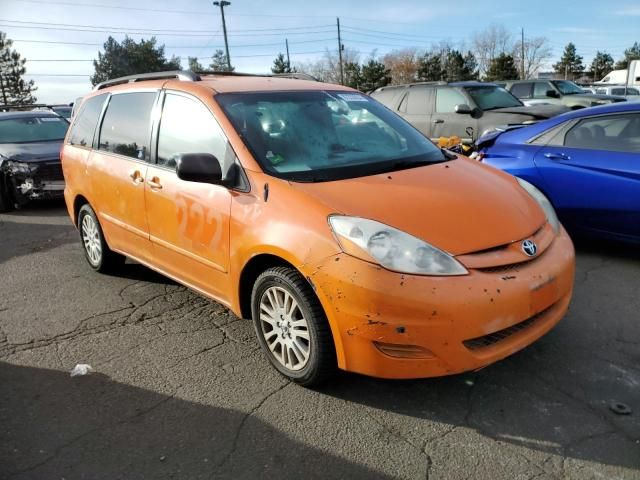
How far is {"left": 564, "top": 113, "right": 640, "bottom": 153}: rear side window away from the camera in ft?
15.3

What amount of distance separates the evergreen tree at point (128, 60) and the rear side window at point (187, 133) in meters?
50.7

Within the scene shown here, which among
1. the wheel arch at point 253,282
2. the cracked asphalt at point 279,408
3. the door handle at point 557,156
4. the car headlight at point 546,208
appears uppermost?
the door handle at point 557,156

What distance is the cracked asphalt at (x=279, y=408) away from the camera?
2.44 metres

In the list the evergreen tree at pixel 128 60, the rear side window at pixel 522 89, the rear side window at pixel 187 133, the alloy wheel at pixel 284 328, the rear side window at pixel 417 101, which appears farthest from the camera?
the evergreen tree at pixel 128 60

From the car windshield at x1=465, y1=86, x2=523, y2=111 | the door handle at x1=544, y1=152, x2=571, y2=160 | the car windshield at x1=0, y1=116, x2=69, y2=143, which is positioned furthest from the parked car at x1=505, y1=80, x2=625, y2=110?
the car windshield at x1=0, y1=116, x2=69, y2=143

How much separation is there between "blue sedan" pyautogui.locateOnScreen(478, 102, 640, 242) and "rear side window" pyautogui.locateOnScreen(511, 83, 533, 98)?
43.1 feet

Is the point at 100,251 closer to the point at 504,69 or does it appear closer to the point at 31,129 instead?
the point at 31,129

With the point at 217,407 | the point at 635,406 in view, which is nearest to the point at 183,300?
the point at 217,407

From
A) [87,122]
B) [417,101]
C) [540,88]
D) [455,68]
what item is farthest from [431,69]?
[87,122]

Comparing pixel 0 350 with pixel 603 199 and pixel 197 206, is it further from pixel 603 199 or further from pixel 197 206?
pixel 603 199

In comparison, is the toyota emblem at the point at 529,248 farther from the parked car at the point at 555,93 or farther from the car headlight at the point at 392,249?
the parked car at the point at 555,93

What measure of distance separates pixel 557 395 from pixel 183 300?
114 inches

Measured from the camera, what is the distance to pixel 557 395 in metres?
2.85

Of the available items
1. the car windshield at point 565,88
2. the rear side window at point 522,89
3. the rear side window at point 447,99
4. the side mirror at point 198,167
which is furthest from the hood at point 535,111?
the car windshield at point 565,88
